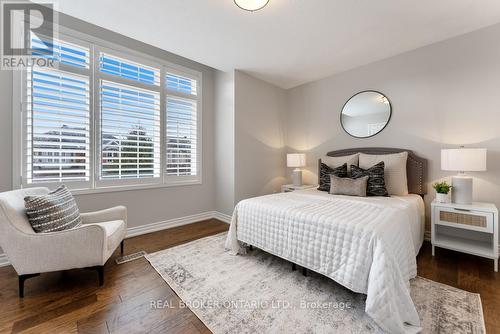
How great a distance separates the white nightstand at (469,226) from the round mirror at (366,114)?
136 cm

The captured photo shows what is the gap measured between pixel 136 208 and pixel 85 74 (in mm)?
1829

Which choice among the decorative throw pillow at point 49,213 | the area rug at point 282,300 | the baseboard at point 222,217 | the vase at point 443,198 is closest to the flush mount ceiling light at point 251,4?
the decorative throw pillow at point 49,213

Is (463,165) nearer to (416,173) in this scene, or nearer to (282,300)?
(416,173)

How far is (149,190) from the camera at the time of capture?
10.3 feet

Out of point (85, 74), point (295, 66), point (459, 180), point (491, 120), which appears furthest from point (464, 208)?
point (85, 74)

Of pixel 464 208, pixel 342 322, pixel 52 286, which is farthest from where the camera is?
pixel 464 208

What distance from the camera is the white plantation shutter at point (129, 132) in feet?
8.99

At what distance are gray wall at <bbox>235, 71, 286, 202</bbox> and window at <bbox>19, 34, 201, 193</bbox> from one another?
2.54 ft

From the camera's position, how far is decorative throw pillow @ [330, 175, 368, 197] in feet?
8.59

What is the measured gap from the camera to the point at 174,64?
3357mm

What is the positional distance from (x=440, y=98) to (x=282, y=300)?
307cm

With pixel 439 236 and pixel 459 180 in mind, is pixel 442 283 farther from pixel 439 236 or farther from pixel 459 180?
pixel 459 180

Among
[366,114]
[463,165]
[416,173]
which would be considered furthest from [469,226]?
[366,114]

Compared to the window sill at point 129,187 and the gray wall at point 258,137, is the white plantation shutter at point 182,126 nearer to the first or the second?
the window sill at point 129,187
